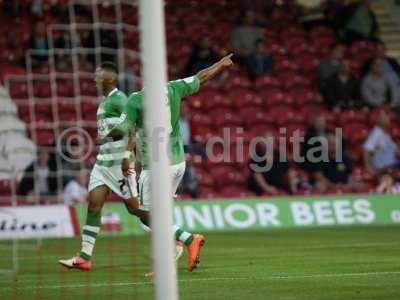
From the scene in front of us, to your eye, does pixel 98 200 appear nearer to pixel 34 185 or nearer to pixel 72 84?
pixel 34 185

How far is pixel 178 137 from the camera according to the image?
37.0 feet

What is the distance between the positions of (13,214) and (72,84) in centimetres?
374

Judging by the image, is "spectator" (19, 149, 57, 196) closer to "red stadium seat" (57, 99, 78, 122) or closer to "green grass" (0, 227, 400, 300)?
"red stadium seat" (57, 99, 78, 122)

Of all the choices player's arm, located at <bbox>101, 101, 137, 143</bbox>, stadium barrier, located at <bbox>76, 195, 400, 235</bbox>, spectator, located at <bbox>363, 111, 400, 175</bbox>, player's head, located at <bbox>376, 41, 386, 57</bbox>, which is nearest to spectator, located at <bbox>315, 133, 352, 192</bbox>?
spectator, located at <bbox>363, 111, 400, 175</bbox>

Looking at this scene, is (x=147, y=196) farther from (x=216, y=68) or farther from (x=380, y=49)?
(x=380, y=49)

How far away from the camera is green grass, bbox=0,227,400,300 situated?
916 centimetres

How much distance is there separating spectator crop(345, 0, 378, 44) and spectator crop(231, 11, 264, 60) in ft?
8.67

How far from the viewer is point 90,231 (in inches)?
452

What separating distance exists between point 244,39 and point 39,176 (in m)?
6.21

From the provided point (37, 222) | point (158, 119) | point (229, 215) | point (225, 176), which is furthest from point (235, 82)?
point (158, 119)

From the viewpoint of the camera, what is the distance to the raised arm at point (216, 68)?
10.9 m

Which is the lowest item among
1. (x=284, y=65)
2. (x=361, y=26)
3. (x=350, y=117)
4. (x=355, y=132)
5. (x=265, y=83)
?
(x=355, y=132)

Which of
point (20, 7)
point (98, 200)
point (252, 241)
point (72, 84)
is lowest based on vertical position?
point (252, 241)

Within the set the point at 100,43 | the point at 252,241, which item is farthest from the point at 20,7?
the point at 252,241
